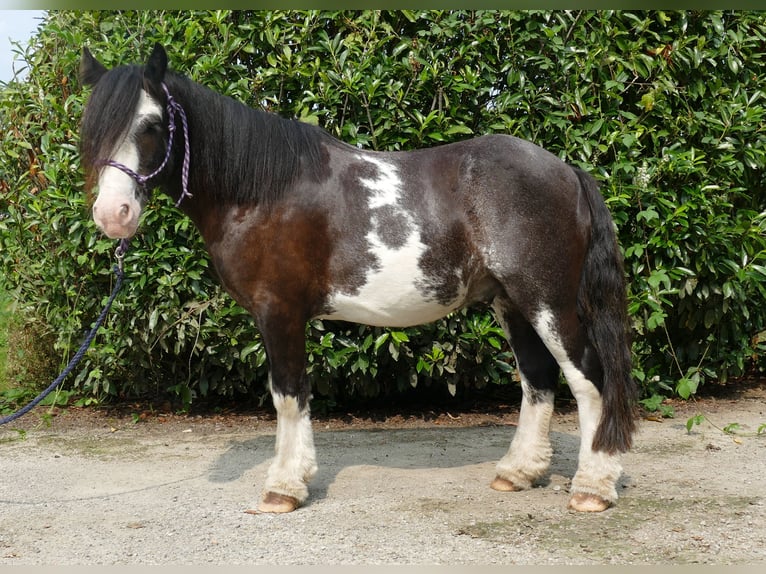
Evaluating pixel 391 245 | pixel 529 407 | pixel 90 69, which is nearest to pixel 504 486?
pixel 529 407

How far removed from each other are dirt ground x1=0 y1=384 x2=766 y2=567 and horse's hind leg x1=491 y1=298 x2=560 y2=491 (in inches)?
4.6

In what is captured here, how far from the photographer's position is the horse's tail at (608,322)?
3.73 metres

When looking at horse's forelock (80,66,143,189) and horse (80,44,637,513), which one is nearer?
horse's forelock (80,66,143,189)

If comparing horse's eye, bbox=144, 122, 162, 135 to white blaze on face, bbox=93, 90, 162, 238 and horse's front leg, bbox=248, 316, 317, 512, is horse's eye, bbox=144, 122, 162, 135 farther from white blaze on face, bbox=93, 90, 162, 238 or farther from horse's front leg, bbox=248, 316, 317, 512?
horse's front leg, bbox=248, 316, 317, 512

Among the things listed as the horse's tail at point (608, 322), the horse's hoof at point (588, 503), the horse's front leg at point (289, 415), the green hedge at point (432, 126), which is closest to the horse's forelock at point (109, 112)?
the horse's front leg at point (289, 415)

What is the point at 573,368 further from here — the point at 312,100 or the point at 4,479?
the point at 4,479

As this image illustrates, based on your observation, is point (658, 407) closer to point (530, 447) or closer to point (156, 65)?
point (530, 447)

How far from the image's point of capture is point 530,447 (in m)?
4.11

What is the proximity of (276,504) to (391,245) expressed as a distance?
1.46 meters

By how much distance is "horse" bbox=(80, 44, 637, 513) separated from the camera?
3.69m

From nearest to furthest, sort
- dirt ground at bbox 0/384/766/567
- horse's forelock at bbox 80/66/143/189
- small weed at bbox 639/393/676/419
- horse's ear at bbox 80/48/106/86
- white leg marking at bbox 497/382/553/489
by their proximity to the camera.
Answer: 1. dirt ground at bbox 0/384/766/567
2. horse's forelock at bbox 80/66/143/189
3. horse's ear at bbox 80/48/106/86
4. white leg marking at bbox 497/382/553/489
5. small weed at bbox 639/393/676/419

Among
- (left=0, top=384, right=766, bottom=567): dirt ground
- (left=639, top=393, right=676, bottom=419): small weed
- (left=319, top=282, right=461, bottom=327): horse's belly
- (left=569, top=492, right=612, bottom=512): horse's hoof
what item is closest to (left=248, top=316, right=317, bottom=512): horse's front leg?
(left=0, top=384, right=766, bottom=567): dirt ground

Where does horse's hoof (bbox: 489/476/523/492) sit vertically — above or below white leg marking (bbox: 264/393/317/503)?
below

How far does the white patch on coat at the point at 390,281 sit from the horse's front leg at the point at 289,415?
0.95ft
